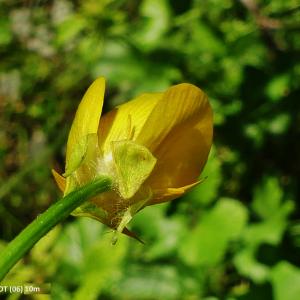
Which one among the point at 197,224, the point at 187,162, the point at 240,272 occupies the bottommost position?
the point at 240,272

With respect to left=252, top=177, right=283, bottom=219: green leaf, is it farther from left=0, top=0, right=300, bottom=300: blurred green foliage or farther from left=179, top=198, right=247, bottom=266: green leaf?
left=179, top=198, right=247, bottom=266: green leaf

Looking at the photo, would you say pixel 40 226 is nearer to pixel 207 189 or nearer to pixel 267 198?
pixel 207 189

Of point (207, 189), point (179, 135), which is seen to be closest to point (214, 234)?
point (207, 189)

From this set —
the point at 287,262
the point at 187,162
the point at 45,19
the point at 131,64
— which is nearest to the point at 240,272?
the point at 287,262

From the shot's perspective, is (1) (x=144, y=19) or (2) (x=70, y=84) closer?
(1) (x=144, y=19)

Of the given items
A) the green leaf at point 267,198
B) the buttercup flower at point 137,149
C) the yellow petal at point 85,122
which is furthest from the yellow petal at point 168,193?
the green leaf at point 267,198

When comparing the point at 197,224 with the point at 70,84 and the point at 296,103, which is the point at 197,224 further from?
the point at 70,84

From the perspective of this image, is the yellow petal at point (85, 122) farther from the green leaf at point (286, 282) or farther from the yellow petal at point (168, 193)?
the green leaf at point (286, 282)
